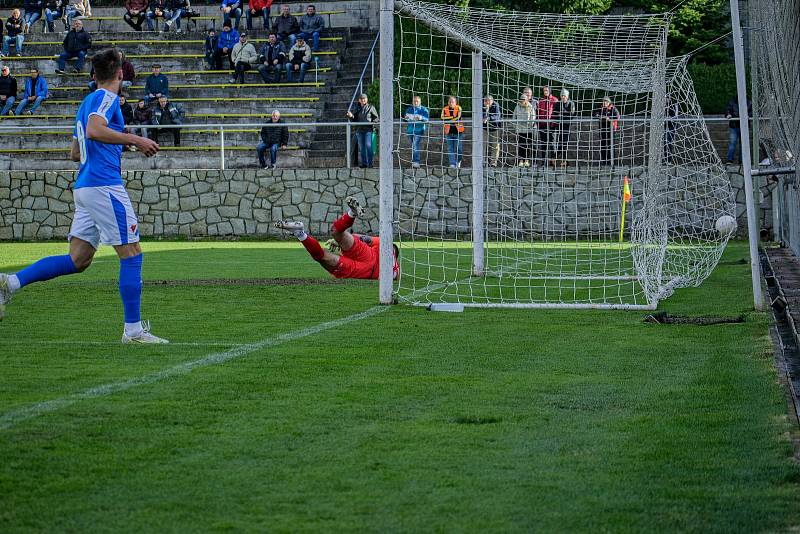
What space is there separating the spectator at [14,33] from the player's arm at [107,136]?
29.6 metres

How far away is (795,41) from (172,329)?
5709 mm

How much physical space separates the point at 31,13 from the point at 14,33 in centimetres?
218

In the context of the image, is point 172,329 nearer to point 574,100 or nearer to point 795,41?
point 795,41

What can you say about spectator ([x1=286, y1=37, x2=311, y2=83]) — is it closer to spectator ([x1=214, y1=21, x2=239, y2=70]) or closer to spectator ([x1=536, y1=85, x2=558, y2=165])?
spectator ([x1=214, y1=21, x2=239, y2=70])

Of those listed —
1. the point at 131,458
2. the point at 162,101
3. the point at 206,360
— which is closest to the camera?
the point at 131,458

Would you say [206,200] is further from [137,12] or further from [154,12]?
[137,12]

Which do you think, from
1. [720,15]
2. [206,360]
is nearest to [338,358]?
[206,360]

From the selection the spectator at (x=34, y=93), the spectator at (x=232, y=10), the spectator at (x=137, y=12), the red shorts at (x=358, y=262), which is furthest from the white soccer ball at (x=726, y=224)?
the spectator at (x=137, y=12)

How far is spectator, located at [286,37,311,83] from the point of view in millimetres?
32344

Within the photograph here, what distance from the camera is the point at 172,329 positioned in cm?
901

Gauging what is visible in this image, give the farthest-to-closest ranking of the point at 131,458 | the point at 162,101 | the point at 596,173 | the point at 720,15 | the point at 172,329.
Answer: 1. the point at 720,15
2. the point at 162,101
3. the point at 596,173
4. the point at 172,329
5. the point at 131,458

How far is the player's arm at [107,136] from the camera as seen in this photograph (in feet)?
25.3

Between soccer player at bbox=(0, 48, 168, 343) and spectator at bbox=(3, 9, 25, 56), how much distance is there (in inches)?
1155

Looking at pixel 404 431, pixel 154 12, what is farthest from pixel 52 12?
pixel 404 431
